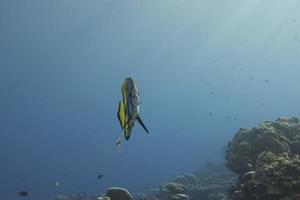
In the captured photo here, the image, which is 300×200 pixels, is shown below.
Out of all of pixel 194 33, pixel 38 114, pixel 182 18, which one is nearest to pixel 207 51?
pixel 194 33

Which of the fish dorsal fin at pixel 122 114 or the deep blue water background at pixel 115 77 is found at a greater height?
the deep blue water background at pixel 115 77

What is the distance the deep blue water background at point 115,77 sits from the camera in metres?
66.2

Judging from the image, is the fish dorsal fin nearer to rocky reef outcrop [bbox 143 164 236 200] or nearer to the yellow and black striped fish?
the yellow and black striped fish

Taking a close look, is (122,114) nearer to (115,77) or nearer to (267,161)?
(267,161)

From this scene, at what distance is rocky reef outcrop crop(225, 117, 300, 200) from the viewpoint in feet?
24.1

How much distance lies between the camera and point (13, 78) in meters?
105

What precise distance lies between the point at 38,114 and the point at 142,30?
6654 centimetres

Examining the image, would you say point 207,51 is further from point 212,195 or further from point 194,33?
→ point 212,195

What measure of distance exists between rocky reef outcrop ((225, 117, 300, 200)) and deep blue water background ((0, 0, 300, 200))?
1879 cm

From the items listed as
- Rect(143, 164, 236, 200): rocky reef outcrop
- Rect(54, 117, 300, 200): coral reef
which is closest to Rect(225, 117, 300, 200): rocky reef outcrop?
Rect(54, 117, 300, 200): coral reef

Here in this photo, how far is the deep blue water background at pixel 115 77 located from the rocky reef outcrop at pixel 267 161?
1879cm

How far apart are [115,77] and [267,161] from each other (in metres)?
119

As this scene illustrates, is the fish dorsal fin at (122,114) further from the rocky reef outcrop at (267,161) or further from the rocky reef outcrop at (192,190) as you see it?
the rocky reef outcrop at (192,190)

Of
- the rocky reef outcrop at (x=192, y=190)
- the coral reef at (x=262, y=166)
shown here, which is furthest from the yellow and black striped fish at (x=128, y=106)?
the rocky reef outcrop at (x=192, y=190)
